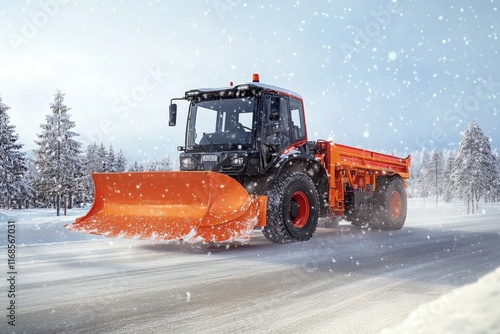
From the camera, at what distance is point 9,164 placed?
116ft

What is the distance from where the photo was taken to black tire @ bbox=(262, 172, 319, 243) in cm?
767

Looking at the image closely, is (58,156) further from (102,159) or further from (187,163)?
(187,163)

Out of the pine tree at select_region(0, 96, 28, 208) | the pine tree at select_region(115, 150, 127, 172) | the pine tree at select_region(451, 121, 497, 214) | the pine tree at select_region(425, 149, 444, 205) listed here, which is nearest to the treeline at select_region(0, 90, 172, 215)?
the pine tree at select_region(0, 96, 28, 208)

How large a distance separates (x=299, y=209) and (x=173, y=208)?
2.47 meters

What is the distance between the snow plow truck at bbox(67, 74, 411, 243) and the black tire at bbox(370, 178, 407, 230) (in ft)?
8.26

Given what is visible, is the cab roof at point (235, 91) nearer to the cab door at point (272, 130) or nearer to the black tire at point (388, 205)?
the cab door at point (272, 130)

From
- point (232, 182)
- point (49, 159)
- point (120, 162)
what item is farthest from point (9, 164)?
point (232, 182)

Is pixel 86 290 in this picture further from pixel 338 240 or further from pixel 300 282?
pixel 338 240

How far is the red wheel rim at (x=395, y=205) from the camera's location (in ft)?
40.2

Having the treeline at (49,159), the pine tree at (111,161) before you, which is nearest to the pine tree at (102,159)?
the pine tree at (111,161)

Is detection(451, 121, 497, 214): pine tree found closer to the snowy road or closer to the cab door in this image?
the snowy road

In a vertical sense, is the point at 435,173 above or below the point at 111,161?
above

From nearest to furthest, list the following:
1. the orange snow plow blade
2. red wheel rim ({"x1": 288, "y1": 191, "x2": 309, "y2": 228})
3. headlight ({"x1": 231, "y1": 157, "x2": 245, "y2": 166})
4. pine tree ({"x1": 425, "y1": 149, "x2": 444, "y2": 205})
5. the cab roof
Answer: the orange snow plow blade → headlight ({"x1": 231, "y1": 157, "x2": 245, "y2": 166}) → the cab roof → red wheel rim ({"x1": 288, "y1": 191, "x2": 309, "y2": 228}) → pine tree ({"x1": 425, "y1": 149, "x2": 444, "y2": 205})

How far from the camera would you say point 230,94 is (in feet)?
27.6
